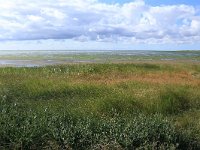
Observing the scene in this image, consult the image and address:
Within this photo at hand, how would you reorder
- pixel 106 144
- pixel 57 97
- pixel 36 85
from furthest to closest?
pixel 36 85, pixel 57 97, pixel 106 144

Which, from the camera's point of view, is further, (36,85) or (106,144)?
(36,85)

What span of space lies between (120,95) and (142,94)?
124 cm

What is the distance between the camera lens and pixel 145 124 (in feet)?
31.9

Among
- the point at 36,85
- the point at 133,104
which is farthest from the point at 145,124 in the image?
the point at 36,85

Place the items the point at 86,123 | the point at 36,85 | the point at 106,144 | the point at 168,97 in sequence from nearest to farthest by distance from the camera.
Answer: the point at 106,144, the point at 86,123, the point at 168,97, the point at 36,85

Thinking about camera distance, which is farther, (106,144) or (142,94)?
(142,94)

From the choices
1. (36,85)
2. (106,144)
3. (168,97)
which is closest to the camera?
(106,144)

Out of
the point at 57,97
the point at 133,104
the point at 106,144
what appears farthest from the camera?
the point at 57,97

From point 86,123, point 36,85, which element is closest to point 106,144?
point 86,123

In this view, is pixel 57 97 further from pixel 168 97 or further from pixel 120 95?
pixel 168 97

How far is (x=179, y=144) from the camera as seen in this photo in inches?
378

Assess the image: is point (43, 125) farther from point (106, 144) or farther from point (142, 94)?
point (142, 94)

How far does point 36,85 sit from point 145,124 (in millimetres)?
11349

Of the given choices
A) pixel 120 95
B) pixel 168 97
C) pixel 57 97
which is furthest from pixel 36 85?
pixel 168 97
